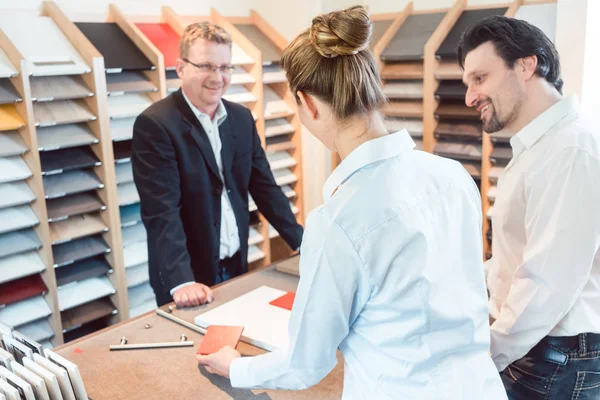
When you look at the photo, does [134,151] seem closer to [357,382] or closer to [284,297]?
[284,297]

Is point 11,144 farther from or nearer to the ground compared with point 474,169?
farther from the ground

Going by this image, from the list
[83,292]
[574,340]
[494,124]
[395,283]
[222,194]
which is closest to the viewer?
[395,283]

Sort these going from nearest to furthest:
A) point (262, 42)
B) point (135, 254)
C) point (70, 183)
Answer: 1. point (70, 183)
2. point (135, 254)
3. point (262, 42)

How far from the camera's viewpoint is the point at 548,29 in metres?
3.09

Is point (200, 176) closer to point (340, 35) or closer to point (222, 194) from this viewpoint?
point (222, 194)

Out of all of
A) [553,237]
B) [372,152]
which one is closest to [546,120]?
[553,237]

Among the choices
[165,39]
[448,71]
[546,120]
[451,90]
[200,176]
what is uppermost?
[165,39]

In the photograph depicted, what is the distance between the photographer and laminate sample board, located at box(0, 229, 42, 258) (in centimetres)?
271

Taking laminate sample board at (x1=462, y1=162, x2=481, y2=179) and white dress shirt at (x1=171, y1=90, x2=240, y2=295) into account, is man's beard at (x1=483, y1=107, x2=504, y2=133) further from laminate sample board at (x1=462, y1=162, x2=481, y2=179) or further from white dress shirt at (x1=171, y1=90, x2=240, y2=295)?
laminate sample board at (x1=462, y1=162, x2=481, y2=179)

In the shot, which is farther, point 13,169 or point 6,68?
point 13,169

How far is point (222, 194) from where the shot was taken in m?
2.42

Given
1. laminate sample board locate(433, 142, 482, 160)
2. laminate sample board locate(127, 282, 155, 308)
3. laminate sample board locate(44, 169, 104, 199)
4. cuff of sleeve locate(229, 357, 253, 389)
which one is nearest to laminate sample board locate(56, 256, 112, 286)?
laminate sample board locate(127, 282, 155, 308)

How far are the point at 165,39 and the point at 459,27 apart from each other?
177cm

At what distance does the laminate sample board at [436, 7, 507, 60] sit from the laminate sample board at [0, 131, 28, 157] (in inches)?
91.3
